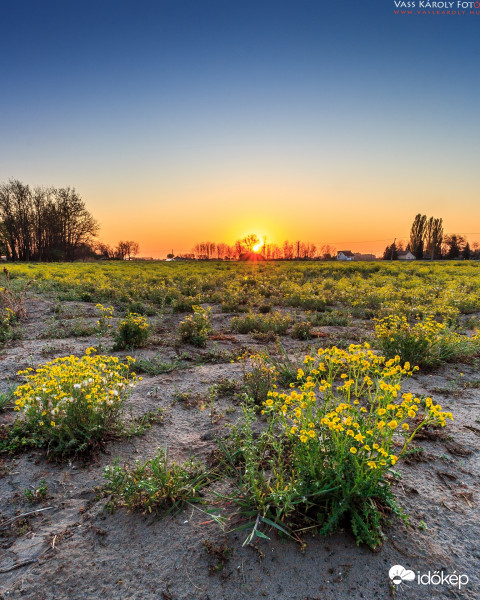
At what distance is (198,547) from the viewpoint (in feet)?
7.39

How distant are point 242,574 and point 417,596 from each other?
1.00m

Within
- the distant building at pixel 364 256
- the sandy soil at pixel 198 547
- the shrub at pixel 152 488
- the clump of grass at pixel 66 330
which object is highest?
the distant building at pixel 364 256

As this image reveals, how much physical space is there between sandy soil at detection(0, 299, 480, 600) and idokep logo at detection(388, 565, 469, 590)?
0.02 metres

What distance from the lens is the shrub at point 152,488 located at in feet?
8.29

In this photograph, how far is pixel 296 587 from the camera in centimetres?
198

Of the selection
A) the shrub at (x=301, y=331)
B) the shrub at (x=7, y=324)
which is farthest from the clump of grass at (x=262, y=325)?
the shrub at (x=7, y=324)

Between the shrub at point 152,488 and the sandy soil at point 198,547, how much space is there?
3.6 inches

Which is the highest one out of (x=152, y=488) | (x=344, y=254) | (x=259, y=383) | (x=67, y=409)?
(x=344, y=254)

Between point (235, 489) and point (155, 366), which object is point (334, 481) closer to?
point (235, 489)

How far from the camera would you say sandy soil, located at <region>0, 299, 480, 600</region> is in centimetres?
199

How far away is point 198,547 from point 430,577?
1429 millimetres

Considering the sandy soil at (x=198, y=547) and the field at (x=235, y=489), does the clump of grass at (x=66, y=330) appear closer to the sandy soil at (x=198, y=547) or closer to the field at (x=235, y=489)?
the field at (x=235, y=489)

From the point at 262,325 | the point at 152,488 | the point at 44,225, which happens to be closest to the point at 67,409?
the point at 152,488

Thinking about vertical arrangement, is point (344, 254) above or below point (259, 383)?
above
